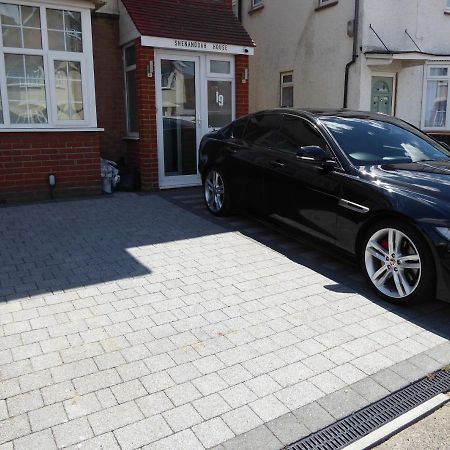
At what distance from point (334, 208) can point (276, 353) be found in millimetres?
1881

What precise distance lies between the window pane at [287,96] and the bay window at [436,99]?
3593 mm

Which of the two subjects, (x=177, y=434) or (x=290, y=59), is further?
(x=290, y=59)

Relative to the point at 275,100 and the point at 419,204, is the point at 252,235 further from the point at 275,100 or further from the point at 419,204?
the point at 275,100

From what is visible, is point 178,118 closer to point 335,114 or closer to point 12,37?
point 12,37

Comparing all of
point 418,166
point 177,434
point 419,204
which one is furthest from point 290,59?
point 177,434

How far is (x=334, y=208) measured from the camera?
15.5 ft

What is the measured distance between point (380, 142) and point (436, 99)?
927 centimetres

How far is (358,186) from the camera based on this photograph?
14.6ft

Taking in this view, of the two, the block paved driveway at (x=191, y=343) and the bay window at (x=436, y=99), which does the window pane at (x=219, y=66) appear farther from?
the bay window at (x=436, y=99)

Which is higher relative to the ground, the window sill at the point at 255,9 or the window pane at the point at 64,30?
the window sill at the point at 255,9

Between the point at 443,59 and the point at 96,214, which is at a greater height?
the point at 443,59

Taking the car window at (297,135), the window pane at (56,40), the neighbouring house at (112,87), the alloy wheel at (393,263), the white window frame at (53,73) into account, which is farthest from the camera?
the window pane at (56,40)

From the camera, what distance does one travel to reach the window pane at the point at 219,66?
9.61m

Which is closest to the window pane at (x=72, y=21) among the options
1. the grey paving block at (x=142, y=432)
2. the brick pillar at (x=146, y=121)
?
the brick pillar at (x=146, y=121)
